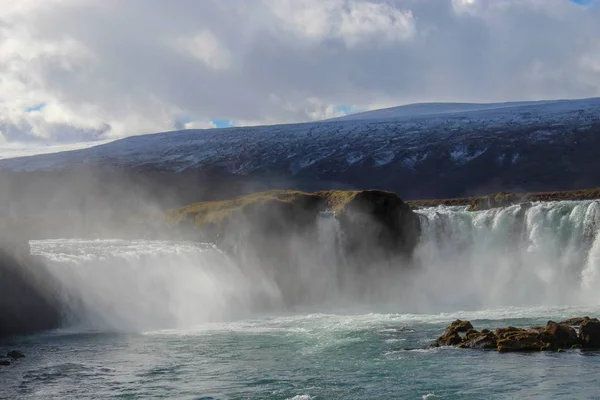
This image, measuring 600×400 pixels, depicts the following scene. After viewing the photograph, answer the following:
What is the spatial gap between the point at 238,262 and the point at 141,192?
110 m

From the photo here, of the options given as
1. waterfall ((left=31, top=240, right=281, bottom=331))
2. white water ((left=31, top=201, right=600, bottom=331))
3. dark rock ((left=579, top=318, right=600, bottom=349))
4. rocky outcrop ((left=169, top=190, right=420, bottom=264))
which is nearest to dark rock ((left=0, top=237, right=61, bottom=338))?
waterfall ((left=31, top=240, right=281, bottom=331))

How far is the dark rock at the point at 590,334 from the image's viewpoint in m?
35.2

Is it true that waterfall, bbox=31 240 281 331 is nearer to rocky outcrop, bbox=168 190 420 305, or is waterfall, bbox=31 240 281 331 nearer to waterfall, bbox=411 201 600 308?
rocky outcrop, bbox=168 190 420 305

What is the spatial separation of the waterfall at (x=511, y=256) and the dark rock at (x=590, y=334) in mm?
19716

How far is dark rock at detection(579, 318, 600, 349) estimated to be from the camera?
35.2 meters

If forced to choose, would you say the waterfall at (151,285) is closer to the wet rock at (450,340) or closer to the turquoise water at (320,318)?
the turquoise water at (320,318)

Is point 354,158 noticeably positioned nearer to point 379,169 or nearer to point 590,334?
point 379,169

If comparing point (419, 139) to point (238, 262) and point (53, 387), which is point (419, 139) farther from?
point (53, 387)

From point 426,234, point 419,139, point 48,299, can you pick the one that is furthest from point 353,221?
point 419,139

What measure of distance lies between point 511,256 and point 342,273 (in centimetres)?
1356

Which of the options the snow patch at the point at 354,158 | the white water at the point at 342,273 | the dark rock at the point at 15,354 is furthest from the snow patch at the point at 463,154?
the dark rock at the point at 15,354

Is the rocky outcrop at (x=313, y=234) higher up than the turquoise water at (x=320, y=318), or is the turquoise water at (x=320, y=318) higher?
the rocky outcrop at (x=313, y=234)

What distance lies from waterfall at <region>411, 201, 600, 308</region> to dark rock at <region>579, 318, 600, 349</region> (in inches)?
776

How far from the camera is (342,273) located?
2469 inches
